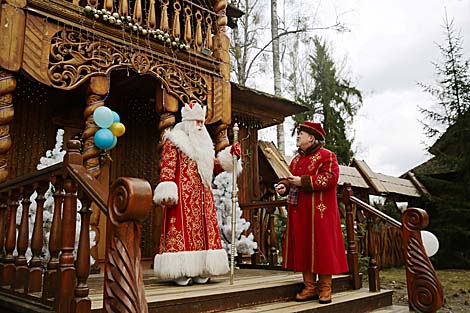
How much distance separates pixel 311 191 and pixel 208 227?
3.38 ft

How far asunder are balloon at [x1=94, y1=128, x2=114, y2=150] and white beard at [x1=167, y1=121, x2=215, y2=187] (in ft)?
2.33

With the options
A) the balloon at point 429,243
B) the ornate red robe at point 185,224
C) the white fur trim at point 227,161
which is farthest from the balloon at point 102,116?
Answer: the balloon at point 429,243

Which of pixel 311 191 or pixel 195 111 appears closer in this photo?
pixel 311 191

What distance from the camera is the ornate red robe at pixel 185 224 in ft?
12.3

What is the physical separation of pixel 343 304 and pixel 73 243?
8.57 ft

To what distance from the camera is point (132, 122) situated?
6.51 meters

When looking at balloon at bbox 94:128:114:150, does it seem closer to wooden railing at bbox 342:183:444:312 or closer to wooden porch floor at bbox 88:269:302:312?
wooden porch floor at bbox 88:269:302:312

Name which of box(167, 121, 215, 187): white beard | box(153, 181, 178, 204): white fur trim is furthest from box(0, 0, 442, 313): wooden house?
box(167, 121, 215, 187): white beard

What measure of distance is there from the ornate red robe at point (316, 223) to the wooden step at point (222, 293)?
0.32 m

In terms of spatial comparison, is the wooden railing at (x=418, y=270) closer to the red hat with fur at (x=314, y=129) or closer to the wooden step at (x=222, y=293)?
the wooden step at (x=222, y=293)

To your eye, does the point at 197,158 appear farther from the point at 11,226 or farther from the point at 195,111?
the point at 11,226

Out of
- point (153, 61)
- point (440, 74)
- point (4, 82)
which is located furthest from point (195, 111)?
point (440, 74)

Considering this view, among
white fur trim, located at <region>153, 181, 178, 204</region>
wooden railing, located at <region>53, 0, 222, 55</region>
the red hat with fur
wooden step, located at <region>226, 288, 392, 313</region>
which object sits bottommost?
wooden step, located at <region>226, 288, 392, 313</region>

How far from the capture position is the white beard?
4043 millimetres
